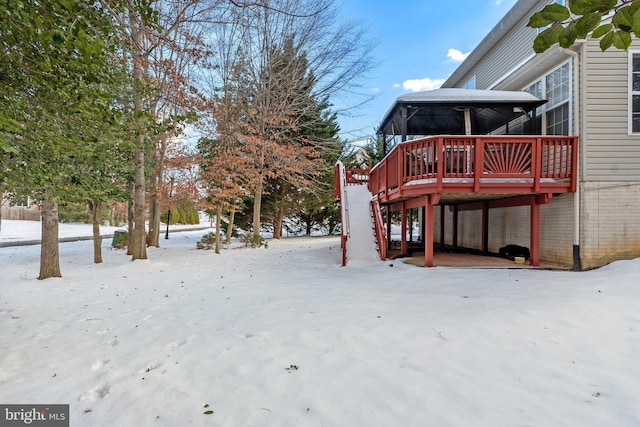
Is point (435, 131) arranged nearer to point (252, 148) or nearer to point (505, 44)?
point (505, 44)

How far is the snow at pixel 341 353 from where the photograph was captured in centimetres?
218

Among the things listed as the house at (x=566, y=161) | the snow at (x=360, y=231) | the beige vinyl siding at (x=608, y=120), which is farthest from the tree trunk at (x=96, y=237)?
the beige vinyl siding at (x=608, y=120)

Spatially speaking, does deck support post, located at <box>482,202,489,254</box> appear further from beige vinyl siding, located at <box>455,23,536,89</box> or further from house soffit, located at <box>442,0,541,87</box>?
A: house soffit, located at <box>442,0,541,87</box>

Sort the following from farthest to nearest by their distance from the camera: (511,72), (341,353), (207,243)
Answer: (207,243), (511,72), (341,353)

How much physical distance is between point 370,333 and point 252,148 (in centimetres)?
1032

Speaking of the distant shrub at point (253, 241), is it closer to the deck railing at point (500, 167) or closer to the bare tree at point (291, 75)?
the bare tree at point (291, 75)

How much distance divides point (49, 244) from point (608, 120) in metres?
12.1

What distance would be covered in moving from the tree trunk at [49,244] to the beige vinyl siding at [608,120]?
37.1ft

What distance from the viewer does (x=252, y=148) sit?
12.5 m

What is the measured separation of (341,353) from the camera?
2980 mm

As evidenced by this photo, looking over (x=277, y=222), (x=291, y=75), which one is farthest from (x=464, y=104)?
(x=277, y=222)

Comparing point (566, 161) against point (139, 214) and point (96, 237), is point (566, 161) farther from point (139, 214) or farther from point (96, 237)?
point (96, 237)

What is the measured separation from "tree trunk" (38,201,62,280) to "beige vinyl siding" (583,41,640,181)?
1131 centimetres

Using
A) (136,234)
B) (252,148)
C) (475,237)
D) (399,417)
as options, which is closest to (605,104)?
(475,237)
